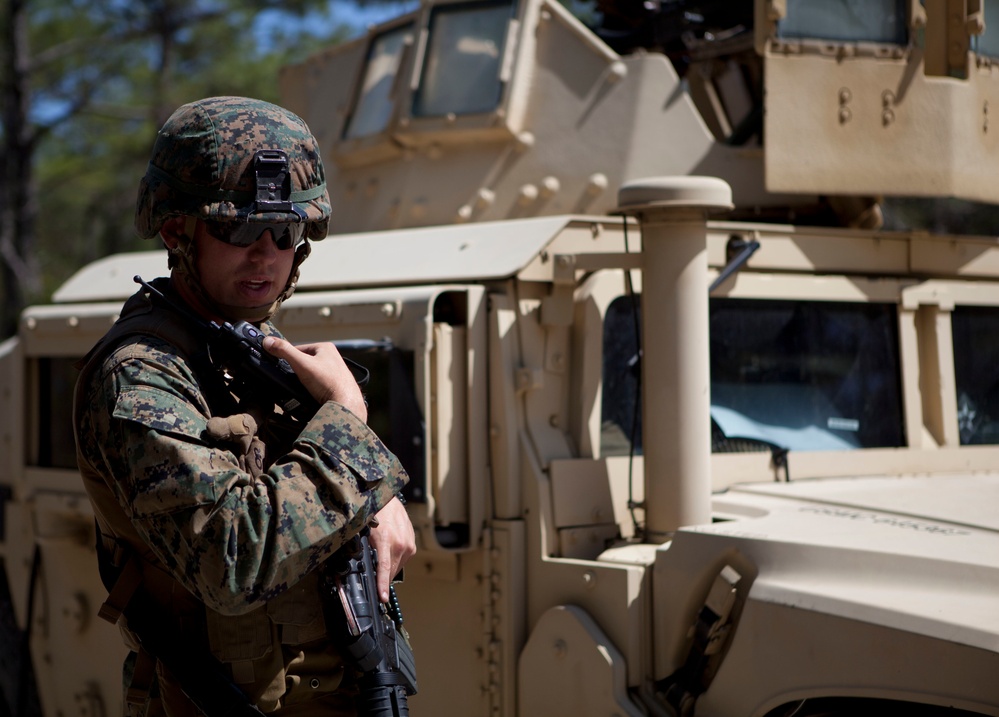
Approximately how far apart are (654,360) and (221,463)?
5.70 feet

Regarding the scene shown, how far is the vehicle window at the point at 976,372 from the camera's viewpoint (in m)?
4.28

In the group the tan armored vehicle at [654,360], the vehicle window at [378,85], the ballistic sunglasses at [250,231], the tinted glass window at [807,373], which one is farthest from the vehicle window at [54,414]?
the ballistic sunglasses at [250,231]

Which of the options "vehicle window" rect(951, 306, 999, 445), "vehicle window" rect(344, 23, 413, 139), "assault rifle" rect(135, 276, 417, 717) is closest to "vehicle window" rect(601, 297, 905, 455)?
"vehicle window" rect(951, 306, 999, 445)

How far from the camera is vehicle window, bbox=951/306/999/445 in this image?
14.0ft

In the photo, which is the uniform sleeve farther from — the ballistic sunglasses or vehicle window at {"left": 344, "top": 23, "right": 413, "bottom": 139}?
vehicle window at {"left": 344, "top": 23, "right": 413, "bottom": 139}

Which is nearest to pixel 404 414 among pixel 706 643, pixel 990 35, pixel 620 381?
pixel 620 381

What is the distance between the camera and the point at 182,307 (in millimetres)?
2043

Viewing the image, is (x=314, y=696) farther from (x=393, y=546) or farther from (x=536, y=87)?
(x=536, y=87)

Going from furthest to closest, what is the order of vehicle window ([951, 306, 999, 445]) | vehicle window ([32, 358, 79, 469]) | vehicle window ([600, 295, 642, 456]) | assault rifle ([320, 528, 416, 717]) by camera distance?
vehicle window ([32, 358, 79, 469]) → vehicle window ([951, 306, 999, 445]) → vehicle window ([600, 295, 642, 456]) → assault rifle ([320, 528, 416, 717])

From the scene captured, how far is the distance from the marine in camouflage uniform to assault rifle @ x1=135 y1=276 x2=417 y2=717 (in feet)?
0.10

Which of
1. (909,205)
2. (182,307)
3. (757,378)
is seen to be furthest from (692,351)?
(909,205)

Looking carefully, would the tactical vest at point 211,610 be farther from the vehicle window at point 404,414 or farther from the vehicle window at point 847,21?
the vehicle window at point 847,21

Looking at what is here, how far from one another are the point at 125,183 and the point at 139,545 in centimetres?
1816

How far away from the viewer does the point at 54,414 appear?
4.61 meters
